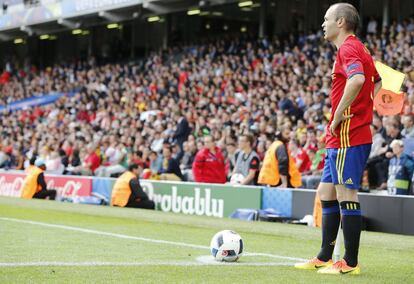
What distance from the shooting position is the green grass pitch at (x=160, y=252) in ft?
21.8

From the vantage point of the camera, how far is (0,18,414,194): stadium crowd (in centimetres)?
1958

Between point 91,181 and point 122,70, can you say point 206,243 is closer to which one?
point 91,181

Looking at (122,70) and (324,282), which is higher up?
(122,70)

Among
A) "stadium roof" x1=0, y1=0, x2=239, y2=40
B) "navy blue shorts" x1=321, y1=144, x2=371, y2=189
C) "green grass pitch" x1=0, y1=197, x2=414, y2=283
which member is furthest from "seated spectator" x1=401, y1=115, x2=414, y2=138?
"stadium roof" x1=0, y1=0, x2=239, y2=40

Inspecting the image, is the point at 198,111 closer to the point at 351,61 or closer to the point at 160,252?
the point at 160,252

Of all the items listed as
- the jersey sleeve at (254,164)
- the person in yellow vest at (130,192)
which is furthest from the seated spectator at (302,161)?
the person in yellow vest at (130,192)

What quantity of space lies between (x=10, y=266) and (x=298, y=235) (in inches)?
229

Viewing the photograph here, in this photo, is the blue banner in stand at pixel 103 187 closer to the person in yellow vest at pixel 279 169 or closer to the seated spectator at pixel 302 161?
the seated spectator at pixel 302 161

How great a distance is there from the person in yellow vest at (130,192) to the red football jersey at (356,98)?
39.5ft

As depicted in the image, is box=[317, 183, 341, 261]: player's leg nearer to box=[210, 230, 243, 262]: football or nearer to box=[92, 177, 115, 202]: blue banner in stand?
box=[210, 230, 243, 262]: football

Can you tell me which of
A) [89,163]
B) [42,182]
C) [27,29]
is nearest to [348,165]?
[42,182]

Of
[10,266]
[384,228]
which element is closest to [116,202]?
[384,228]

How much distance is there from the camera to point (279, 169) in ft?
53.1

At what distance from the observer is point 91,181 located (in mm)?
21891
